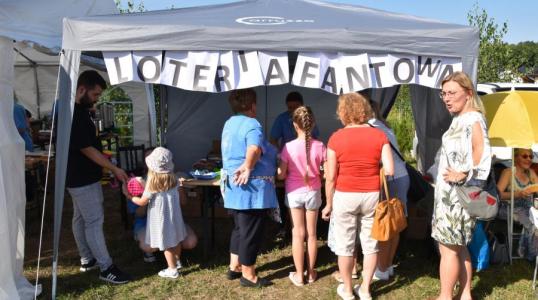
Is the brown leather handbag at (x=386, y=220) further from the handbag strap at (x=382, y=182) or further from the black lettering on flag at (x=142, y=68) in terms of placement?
the black lettering on flag at (x=142, y=68)

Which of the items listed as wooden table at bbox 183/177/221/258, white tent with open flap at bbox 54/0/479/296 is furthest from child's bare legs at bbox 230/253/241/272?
white tent with open flap at bbox 54/0/479/296

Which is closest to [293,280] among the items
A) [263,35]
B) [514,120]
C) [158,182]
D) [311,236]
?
[311,236]

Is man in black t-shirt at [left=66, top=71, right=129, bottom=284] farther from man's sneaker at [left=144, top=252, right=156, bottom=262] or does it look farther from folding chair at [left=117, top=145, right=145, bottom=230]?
folding chair at [left=117, top=145, right=145, bottom=230]

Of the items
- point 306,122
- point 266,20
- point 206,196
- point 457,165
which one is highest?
point 266,20

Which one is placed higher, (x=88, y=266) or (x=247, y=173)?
(x=247, y=173)

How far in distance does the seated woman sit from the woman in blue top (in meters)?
2.27

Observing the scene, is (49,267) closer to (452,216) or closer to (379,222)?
(379,222)

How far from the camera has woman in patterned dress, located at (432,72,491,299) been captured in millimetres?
2824

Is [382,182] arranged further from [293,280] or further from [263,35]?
[263,35]

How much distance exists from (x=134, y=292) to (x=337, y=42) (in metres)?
2.64

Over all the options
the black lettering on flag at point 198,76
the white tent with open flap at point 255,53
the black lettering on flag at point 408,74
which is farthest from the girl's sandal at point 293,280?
the black lettering on flag at point 408,74

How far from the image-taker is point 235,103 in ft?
11.3

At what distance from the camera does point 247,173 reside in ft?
11.1

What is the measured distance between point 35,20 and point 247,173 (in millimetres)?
2652
